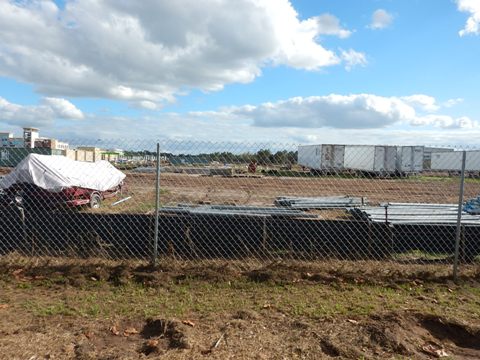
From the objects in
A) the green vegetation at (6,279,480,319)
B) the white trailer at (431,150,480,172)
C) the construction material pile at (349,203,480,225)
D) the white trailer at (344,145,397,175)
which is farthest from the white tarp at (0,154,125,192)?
the white trailer at (344,145,397,175)

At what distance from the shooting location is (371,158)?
36.6 meters

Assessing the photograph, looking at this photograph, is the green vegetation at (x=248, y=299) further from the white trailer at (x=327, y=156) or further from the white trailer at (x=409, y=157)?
the white trailer at (x=409, y=157)

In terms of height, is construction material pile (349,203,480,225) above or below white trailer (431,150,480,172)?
below

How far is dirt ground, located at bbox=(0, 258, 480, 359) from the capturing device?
346 cm

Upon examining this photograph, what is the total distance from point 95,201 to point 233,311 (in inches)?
424

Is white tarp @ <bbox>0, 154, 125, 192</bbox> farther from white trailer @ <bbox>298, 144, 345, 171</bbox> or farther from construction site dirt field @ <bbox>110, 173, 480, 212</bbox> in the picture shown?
white trailer @ <bbox>298, 144, 345, 171</bbox>

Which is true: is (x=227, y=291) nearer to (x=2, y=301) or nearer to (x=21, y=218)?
(x=2, y=301)

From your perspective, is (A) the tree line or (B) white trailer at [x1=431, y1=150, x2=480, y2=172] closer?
(A) the tree line

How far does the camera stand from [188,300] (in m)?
4.57

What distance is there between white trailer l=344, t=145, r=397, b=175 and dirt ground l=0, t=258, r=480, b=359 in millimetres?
31990

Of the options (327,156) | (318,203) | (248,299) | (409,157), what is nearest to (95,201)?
(318,203)

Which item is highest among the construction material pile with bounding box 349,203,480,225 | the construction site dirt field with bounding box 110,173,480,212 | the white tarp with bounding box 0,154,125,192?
the white tarp with bounding box 0,154,125,192

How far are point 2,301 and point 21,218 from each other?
2.33 m

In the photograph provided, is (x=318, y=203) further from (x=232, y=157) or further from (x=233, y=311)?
(x=233, y=311)
